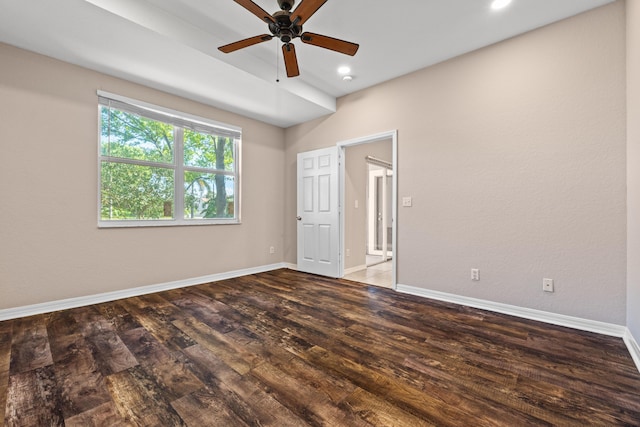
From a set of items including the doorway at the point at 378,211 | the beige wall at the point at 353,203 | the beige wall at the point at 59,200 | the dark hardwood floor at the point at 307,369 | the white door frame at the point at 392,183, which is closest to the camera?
the dark hardwood floor at the point at 307,369

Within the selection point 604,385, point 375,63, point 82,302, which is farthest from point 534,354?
point 82,302

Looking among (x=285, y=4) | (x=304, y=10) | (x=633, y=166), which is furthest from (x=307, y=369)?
(x=633, y=166)

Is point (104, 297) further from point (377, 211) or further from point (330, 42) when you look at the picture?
point (377, 211)

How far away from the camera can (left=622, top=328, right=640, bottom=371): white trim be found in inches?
73.9

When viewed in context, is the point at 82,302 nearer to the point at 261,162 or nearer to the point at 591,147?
the point at 261,162

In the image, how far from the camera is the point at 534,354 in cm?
201

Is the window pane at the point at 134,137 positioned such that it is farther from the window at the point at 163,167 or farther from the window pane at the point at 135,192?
the window pane at the point at 135,192

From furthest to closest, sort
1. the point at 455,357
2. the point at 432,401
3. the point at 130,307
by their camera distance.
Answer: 1. the point at 130,307
2. the point at 455,357
3. the point at 432,401

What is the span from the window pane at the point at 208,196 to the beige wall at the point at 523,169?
104 inches

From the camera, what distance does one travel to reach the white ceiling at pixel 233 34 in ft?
7.68

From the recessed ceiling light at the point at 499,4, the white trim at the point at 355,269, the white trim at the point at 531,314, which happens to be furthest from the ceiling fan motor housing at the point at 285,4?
the white trim at the point at 355,269

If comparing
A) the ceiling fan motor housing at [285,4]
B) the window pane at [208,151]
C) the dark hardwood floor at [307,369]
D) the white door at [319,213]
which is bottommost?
the dark hardwood floor at [307,369]

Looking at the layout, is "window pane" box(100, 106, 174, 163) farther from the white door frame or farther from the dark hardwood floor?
the white door frame

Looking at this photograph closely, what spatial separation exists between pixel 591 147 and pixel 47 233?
524 cm
